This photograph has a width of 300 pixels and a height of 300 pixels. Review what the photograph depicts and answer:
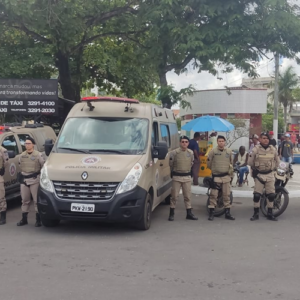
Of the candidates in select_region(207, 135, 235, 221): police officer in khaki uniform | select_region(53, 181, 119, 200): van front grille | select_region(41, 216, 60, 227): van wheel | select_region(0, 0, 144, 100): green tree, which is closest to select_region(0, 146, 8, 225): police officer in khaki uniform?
select_region(41, 216, 60, 227): van wheel

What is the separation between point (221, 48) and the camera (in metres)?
10.2

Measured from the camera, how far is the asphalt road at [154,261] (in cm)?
465

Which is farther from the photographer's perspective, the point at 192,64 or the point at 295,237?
the point at 192,64

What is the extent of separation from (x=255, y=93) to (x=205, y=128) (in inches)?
963

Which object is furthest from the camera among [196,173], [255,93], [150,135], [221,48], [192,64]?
[255,93]

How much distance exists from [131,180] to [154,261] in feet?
5.26

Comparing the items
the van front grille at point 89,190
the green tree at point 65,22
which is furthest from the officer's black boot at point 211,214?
the green tree at point 65,22

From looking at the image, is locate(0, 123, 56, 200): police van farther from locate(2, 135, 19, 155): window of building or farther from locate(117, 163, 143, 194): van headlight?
locate(117, 163, 143, 194): van headlight

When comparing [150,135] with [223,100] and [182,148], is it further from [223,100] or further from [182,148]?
[223,100]

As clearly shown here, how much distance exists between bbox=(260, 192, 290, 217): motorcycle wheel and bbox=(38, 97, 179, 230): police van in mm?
2020

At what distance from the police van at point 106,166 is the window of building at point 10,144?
184cm

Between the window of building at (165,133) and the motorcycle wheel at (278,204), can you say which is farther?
the window of building at (165,133)

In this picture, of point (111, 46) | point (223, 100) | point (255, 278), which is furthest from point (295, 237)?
point (223, 100)

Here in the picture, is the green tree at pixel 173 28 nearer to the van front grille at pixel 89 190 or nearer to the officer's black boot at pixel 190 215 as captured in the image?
the officer's black boot at pixel 190 215
